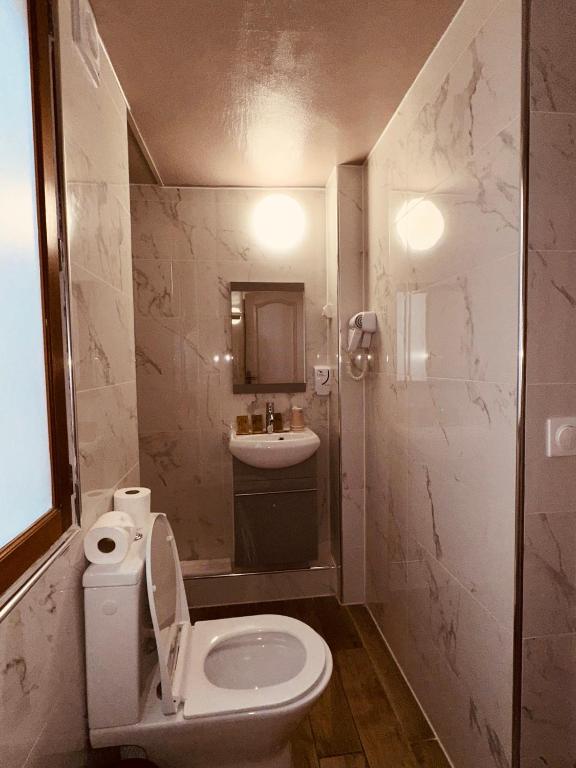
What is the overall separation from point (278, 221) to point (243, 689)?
2.43m

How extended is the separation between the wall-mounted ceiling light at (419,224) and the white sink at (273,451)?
1162 mm

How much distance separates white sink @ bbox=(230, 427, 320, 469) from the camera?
246cm

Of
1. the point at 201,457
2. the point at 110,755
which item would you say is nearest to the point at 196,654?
the point at 110,755

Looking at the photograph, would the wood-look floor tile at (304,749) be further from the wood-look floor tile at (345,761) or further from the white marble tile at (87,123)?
the white marble tile at (87,123)

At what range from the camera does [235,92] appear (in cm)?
183

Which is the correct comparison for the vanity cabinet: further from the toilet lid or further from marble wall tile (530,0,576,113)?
marble wall tile (530,0,576,113)

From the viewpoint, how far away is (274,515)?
8.57 ft

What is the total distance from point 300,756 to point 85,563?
3.62ft

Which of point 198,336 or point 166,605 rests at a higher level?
point 198,336

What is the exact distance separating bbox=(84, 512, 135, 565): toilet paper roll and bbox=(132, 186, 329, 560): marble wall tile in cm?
160

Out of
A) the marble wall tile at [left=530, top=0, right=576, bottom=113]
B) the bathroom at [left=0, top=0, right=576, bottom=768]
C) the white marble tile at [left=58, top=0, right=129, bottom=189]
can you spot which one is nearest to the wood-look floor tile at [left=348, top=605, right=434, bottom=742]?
the bathroom at [left=0, top=0, right=576, bottom=768]

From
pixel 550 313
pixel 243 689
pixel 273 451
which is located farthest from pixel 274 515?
pixel 550 313

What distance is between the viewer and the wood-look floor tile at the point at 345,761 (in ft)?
5.22

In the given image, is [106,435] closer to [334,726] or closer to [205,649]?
[205,649]
